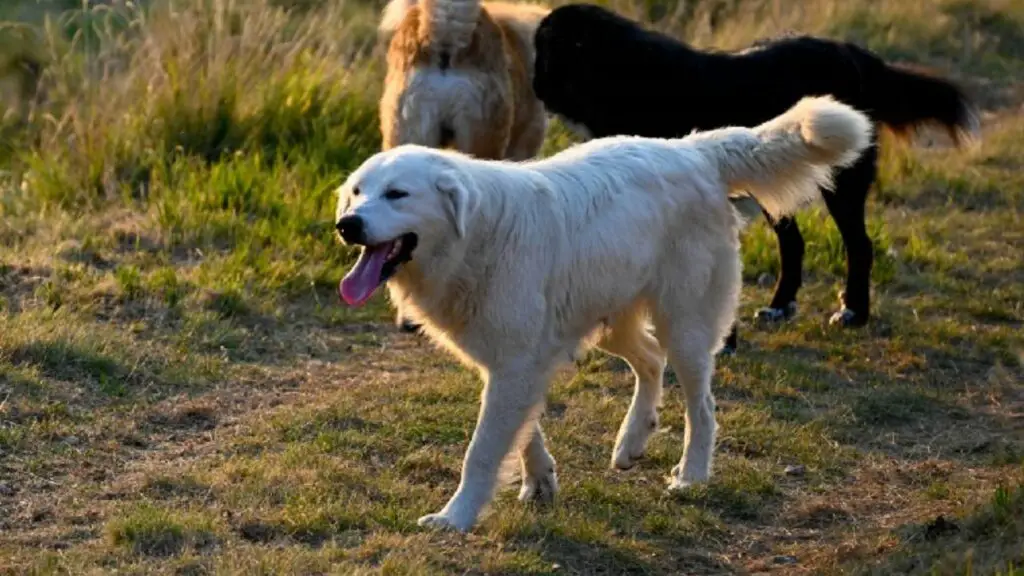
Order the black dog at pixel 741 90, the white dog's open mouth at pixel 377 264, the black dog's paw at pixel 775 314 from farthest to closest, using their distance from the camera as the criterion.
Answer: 1. the black dog's paw at pixel 775 314
2. the black dog at pixel 741 90
3. the white dog's open mouth at pixel 377 264

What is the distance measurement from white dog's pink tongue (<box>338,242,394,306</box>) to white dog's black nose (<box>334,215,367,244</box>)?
146 mm

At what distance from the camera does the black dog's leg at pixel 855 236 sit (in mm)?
8703

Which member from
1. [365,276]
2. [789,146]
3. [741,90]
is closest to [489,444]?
[365,276]

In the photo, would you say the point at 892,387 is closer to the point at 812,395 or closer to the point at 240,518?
the point at 812,395

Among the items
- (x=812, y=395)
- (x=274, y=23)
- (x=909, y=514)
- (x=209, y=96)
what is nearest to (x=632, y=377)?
(x=812, y=395)

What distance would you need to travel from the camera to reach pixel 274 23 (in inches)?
464

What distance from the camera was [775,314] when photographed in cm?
888

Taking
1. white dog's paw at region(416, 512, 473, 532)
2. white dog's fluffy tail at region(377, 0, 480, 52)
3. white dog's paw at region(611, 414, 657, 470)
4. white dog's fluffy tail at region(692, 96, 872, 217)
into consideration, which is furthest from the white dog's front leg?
white dog's fluffy tail at region(377, 0, 480, 52)

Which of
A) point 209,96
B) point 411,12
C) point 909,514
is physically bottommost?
point 209,96

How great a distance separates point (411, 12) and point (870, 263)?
2823mm

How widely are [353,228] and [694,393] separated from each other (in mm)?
1689

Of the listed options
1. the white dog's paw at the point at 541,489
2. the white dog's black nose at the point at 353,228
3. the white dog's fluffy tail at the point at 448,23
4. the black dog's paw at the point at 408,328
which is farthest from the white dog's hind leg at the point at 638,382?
the white dog's fluffy tail at the point at 448,23

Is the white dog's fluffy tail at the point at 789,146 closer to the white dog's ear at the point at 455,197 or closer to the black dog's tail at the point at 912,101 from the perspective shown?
the white dog's ear at the point at 455,197

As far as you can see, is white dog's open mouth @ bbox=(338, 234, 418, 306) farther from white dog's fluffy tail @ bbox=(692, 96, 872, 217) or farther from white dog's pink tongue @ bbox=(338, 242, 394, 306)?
white dog's fluffy tail @ bbox=(692, 96, 872, 217)
